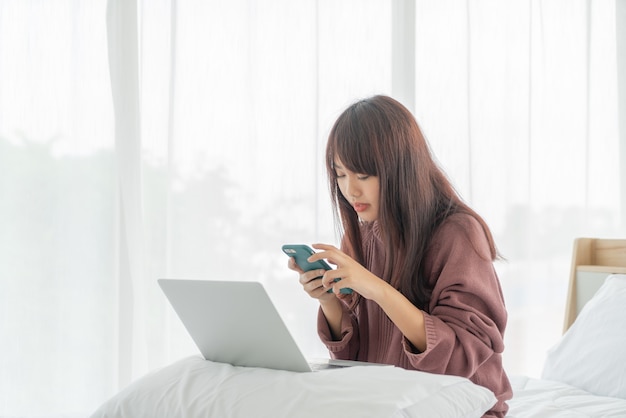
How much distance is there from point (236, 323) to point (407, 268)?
41 cm

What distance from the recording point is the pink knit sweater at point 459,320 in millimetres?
1245

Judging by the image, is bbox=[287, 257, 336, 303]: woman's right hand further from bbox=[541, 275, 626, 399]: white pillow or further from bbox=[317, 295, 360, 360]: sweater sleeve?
bbox=[541, 275, 626, 399]: white pillow

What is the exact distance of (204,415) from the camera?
96 cm

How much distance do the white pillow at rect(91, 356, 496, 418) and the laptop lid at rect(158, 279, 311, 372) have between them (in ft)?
0.11

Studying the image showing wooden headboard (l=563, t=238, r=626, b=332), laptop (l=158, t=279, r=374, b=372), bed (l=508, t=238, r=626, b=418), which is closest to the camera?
laptop (l=158, t=279, r=374, b=372)

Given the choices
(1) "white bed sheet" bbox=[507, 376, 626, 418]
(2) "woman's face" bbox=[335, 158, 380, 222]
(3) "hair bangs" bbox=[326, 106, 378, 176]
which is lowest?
(1) "white bed sheet" bbox=[507, 376, 626, 418]

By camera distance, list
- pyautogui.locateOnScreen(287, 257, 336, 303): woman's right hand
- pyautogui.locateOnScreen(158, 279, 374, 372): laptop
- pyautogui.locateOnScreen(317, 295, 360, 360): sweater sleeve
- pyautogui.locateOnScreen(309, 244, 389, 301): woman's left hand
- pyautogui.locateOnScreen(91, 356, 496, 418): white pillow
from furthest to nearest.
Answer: pyautogui.locateOnScreen(317, 295, 360, 360): sweater sleeve < pyautogui.locateOnScreen(287, 257, 336, 303): woman's right hand < pyautogui.locateOnScreen(309, 244, 389, 301): woman's left hand < pyautogui.locateOnScreen(158, 279, 374, 372): laptop < pyautogui.locateOnScreen(91, 356, 496, 418): white pillow

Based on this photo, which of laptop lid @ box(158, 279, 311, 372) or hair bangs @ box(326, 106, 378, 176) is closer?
laptop lid @ box(158, 279, 311, 372)

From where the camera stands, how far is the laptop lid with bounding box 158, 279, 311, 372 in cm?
105

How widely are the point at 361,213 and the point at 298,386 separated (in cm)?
56

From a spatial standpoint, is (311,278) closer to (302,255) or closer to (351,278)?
(302,255)

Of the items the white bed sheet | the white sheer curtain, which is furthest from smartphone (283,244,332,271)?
the white sheer curtain

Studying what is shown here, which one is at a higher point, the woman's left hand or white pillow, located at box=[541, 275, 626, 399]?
the woman's left hand

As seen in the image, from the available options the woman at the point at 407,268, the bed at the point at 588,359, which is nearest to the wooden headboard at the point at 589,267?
the bed at the point at 588,359
